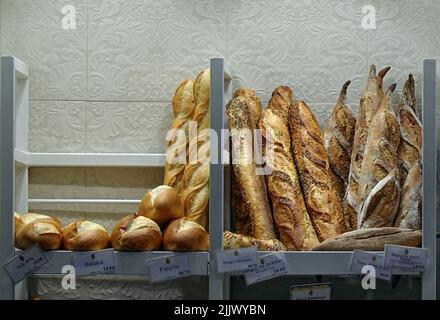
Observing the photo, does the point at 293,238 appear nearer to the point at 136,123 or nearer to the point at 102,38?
the point at 136,123

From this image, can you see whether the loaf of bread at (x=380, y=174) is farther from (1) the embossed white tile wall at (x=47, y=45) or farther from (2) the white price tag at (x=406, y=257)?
(1) the embossed white tile wall at (x=47, y=45)

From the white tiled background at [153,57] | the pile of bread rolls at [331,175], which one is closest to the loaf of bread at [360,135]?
the pile of bread rolls at [331,175]

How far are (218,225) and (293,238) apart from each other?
194 millimetres

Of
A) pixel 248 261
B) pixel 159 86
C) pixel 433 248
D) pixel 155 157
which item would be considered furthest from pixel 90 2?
pixel 433 248

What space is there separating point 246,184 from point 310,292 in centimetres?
31

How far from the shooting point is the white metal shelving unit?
1.72m

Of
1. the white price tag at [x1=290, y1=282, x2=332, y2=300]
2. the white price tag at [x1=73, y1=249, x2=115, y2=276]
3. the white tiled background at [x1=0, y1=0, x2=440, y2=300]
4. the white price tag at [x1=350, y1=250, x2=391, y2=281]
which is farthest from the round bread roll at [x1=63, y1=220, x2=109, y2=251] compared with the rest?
the white price tag at [x1=350, y1=250, x2=391, y2=281]

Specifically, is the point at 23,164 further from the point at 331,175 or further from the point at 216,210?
the point at 331,175

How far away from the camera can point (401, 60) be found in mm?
2006

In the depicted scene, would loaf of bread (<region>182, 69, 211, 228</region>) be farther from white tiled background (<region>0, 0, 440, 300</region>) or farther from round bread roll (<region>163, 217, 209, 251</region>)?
white tiled background (<region>0, 0, 440, 300</region>)

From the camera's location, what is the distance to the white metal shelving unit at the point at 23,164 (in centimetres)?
172

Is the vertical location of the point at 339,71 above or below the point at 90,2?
below

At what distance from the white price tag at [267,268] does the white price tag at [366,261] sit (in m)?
0.16

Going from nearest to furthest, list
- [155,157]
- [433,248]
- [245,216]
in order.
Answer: [433,248]
[245,216]
[155,157]
